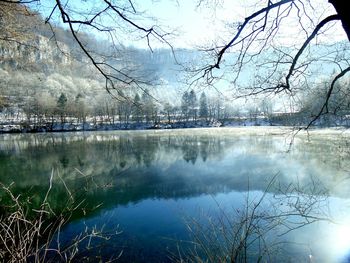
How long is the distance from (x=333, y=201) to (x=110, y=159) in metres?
13.5

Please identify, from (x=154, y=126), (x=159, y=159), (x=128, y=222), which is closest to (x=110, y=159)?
(x=159, y=159)

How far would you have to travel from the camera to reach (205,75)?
3613 mm

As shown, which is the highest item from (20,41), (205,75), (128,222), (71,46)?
(20,41)

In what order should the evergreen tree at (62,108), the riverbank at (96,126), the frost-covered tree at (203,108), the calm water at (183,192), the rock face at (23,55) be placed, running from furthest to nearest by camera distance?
1. the frost-covered tree at (203,108)
2. the evergreen tree at (62,108)
3. the riverbank at (96,126)
4. the calm water at (183,192)
5. the rock face at (23,55)

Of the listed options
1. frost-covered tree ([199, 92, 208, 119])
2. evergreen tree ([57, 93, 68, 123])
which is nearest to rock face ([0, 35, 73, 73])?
evergreen tree ([57, 93, 68, 123])

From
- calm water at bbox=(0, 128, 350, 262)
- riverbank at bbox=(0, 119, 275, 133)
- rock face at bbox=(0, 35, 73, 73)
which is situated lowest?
calm water at bbox=(0, 128, 350, 262)

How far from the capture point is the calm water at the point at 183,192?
6949 millimetres

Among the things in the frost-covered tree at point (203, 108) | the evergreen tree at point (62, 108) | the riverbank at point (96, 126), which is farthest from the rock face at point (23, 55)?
the frost-covered tree at point (203, 108)

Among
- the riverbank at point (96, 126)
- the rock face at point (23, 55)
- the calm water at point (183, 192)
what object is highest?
the rock face at point (23, 55)

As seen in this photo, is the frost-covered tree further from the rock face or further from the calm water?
the rock face

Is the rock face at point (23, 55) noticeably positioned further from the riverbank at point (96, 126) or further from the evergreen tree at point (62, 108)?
the evergreen tree at point (62, 108)

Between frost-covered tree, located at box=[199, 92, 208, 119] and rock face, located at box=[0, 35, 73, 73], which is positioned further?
frost-covered tree, located at box=[199, 92, 208, 119]

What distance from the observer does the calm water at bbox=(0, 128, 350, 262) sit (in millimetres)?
6949

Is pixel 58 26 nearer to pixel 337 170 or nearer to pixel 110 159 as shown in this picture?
pixel 337 170
